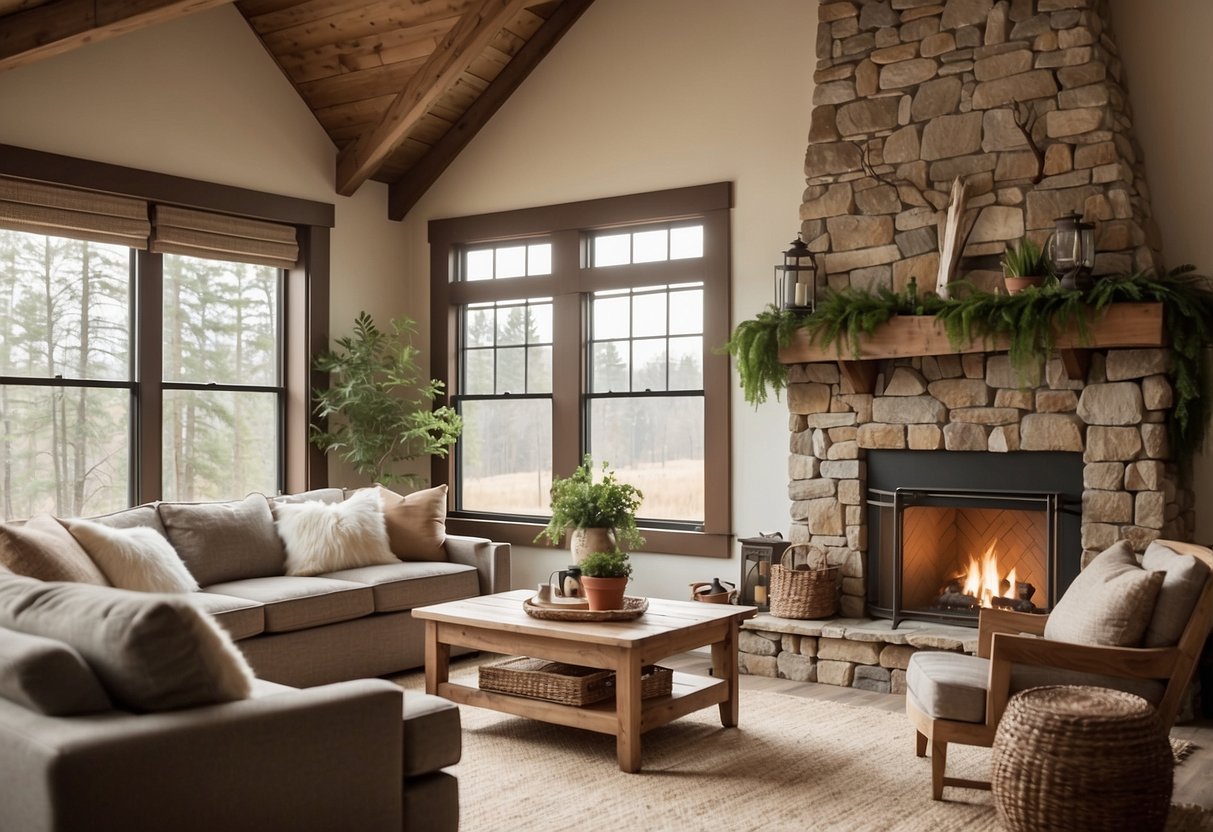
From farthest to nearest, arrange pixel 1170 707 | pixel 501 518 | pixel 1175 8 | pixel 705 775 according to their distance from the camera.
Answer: pixel 501 518
pixel 1175 8
pixel 705 775
pixel 1170 707

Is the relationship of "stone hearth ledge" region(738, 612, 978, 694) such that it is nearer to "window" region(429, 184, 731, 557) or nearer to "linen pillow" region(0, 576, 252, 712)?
"window" region(429, 184, 731, 557)

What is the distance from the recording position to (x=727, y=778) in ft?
12.4

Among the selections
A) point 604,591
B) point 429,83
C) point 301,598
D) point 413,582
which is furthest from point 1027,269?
point 301,598

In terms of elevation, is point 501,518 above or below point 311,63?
below

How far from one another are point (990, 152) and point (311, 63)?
387 centimetres

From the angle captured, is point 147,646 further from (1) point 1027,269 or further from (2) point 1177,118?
(2) point 1177,118

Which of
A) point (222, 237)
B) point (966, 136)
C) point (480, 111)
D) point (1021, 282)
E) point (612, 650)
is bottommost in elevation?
point (612, 650)

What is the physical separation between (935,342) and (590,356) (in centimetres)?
231

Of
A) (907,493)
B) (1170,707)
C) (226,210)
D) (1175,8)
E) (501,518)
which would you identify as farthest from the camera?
(501,518)

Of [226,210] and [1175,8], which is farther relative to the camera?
[226,210]

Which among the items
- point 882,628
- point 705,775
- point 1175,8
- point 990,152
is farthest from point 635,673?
point 1175,8

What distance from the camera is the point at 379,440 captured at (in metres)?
6.61

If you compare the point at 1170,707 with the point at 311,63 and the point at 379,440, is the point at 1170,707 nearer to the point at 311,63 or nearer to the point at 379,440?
the point at 379,440

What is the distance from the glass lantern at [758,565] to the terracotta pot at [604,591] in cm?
147
